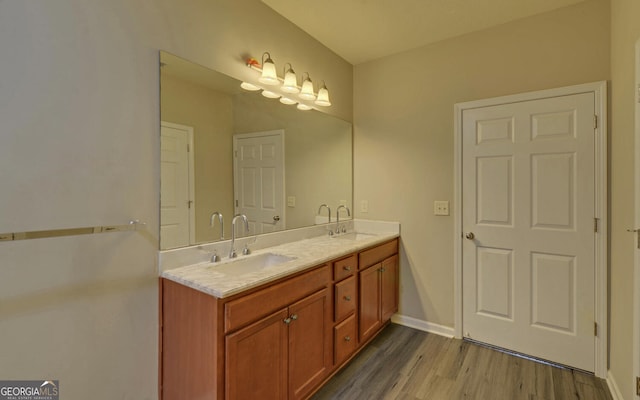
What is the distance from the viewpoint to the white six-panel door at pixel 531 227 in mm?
2100

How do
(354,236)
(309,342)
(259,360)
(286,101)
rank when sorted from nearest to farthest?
(259,360), (309,342), (286,101), (354,236)

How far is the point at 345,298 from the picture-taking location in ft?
6.81

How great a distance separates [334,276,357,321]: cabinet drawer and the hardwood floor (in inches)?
17.5

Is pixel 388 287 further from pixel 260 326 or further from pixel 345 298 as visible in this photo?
pixel 260 326

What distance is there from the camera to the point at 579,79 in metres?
2.10

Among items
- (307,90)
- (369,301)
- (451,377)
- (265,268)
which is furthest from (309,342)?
(307,90)

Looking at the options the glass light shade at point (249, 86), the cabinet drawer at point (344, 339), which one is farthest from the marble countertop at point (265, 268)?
the glass light shade at point (249, 86)

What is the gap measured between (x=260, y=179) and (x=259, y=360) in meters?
1.20

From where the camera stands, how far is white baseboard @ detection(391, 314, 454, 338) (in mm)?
2634

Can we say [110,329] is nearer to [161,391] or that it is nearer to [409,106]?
[161,391]

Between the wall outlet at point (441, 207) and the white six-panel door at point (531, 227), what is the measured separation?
5.3 inches

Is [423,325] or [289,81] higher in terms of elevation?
[289,81]

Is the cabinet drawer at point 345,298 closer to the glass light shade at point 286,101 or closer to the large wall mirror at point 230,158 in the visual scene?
the large wall mirror at point 230,158

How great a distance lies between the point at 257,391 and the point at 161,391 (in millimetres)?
532
